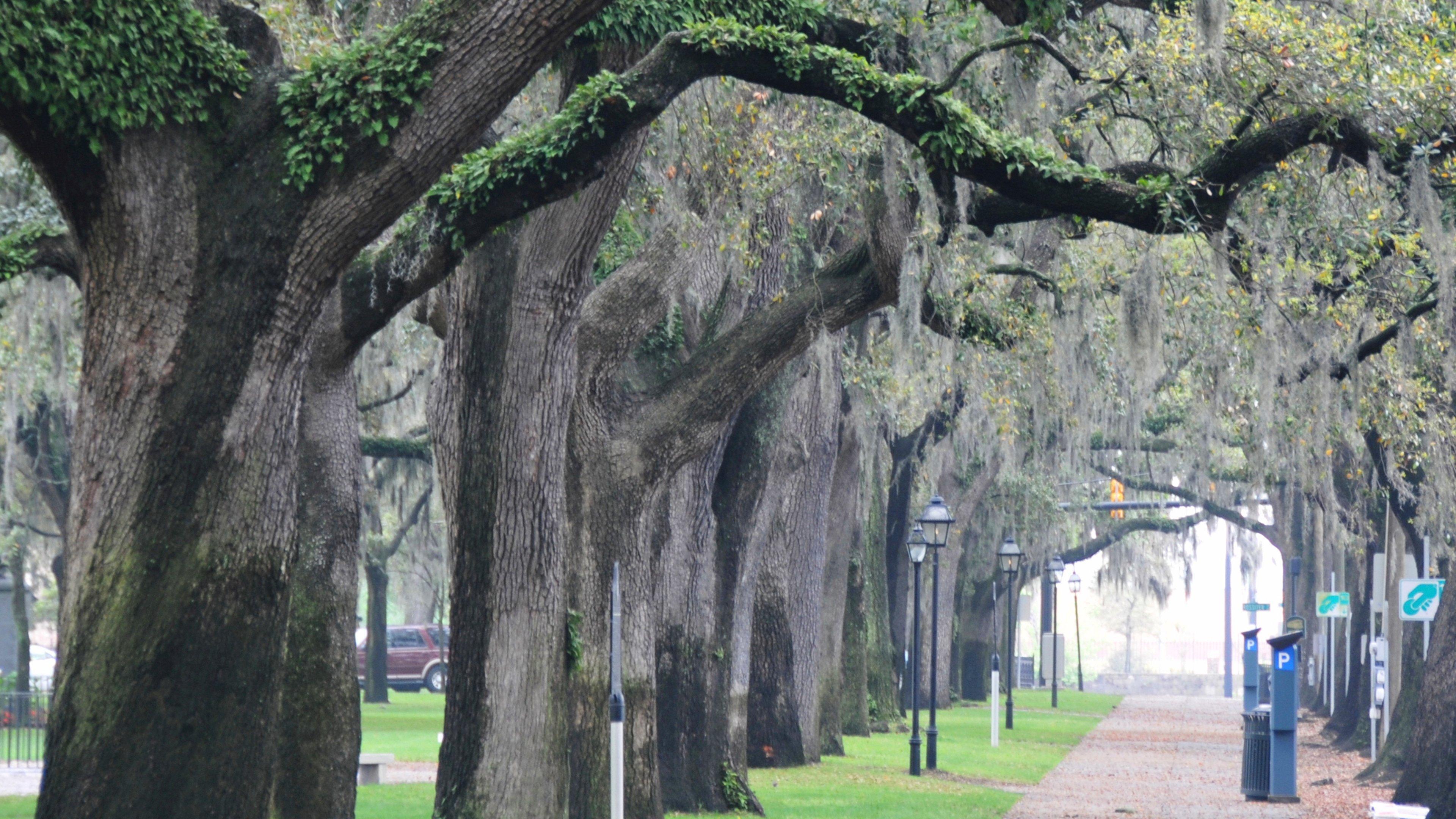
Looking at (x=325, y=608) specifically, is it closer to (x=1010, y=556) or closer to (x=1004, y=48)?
(x=1004, y=48)

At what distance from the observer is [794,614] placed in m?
21.6

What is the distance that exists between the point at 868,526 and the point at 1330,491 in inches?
301

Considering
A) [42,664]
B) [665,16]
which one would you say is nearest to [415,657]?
[42,664]

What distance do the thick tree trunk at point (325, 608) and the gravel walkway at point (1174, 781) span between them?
8040mm

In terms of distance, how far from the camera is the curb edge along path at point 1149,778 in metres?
17.2

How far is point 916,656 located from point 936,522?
2.03 meters

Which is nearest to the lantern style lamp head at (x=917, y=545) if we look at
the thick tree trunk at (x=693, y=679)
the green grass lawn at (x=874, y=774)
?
the green grass lawn at (x=874, y=774)

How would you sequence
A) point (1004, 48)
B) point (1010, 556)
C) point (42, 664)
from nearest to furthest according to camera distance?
point (1004, 48) < point (1010, 556) < point (42, 664)

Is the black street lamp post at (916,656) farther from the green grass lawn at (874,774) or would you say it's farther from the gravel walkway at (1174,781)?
the gravel walkway at (1174,781)

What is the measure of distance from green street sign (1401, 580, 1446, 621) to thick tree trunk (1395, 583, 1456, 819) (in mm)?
2942

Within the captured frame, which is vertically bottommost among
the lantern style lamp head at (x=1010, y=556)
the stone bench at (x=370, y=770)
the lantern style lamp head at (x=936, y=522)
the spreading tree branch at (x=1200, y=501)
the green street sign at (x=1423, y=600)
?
the stone bench at (x=370, y=770)

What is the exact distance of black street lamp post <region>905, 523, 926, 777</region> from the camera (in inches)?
814

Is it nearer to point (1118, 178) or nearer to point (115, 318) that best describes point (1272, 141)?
point (1118, 178)

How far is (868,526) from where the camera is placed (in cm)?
2842
